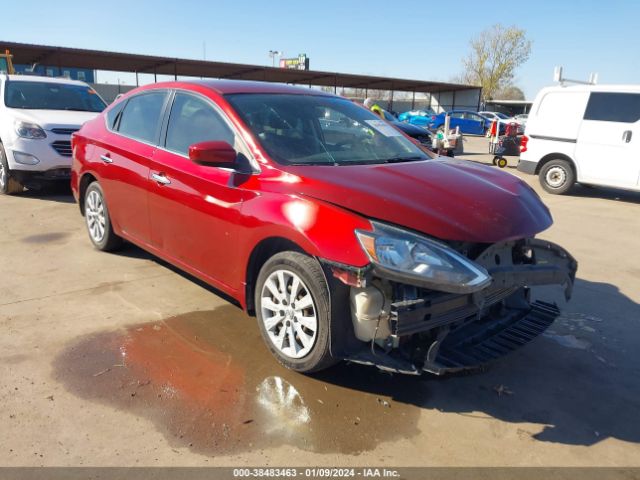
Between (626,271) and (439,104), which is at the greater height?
(439,104)

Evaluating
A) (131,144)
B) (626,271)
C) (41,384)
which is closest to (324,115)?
(131,144)

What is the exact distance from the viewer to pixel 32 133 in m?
7.57

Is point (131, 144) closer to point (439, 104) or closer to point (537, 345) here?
point (537, 345)

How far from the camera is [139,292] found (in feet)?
14.2

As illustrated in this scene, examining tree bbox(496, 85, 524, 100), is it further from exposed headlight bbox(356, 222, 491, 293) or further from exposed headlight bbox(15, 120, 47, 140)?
exposed headlight bbox(356, 222, 491, 293)

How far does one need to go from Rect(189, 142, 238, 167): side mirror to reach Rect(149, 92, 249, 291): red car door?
15 centimetres

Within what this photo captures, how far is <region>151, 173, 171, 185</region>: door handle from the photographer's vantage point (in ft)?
12.6

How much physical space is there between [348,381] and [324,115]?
2.00 meters

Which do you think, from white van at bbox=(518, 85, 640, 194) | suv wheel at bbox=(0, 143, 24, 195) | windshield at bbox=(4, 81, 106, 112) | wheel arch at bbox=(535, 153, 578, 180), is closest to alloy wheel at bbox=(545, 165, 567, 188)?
white van at bbox=(518, 85, 640, 194)

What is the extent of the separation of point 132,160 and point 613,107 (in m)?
8.81

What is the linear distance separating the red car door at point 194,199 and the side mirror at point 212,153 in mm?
150

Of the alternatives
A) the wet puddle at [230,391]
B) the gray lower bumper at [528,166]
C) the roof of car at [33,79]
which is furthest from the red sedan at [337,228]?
the gray lower bumper at [528,166]

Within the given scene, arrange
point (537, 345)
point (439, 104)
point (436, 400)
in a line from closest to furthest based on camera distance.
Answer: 1. point (436, 400)
2. point (537, 345)
3. point (439, 104)

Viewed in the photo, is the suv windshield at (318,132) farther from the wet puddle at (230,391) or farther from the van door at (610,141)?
the van door at (610,141)
